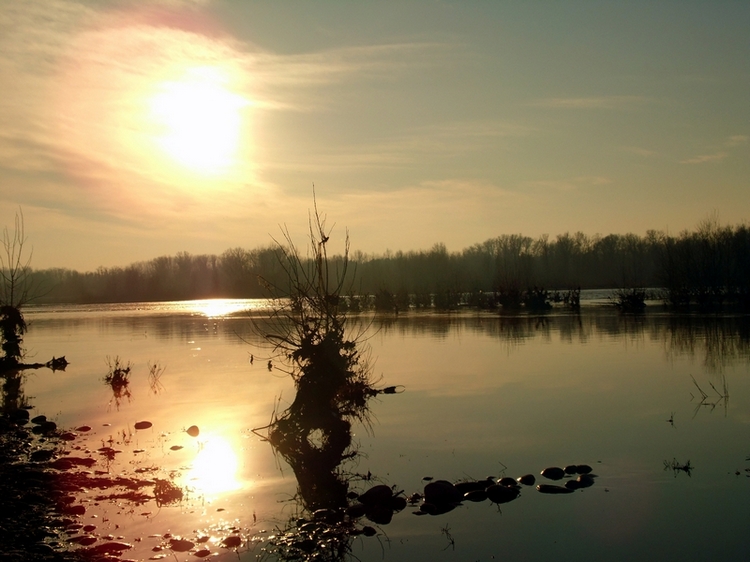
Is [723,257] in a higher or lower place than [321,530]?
higher

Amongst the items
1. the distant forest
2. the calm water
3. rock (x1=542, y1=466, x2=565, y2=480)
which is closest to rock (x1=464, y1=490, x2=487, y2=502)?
the calm water

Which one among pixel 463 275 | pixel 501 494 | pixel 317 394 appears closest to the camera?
pixel 501 494

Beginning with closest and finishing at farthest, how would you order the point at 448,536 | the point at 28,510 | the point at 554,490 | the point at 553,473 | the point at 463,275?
1. the point at 448,536
2. the point at 28,510
3. the point at 554,490
4. the point at 553,473
5. the point at 463,275

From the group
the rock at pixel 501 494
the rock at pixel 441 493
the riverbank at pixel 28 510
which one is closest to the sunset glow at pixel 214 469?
the riverbank at pixel 28 510

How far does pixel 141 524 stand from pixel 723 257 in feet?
180

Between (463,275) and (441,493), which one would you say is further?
(463,275)

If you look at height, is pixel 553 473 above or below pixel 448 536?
above

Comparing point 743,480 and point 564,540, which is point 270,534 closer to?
point 564,540

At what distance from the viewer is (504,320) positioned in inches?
1898

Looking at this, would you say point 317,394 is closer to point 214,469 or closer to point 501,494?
point 214,469

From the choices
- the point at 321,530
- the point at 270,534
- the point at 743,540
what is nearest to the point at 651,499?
the point at 743,540

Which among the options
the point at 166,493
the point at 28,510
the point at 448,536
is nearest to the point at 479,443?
the point at 448,536

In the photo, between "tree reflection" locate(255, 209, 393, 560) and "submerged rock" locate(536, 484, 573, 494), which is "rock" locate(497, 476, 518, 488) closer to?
"submerged rock" locate(536, 484, 573, 494)

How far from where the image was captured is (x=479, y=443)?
13555 millimetres
